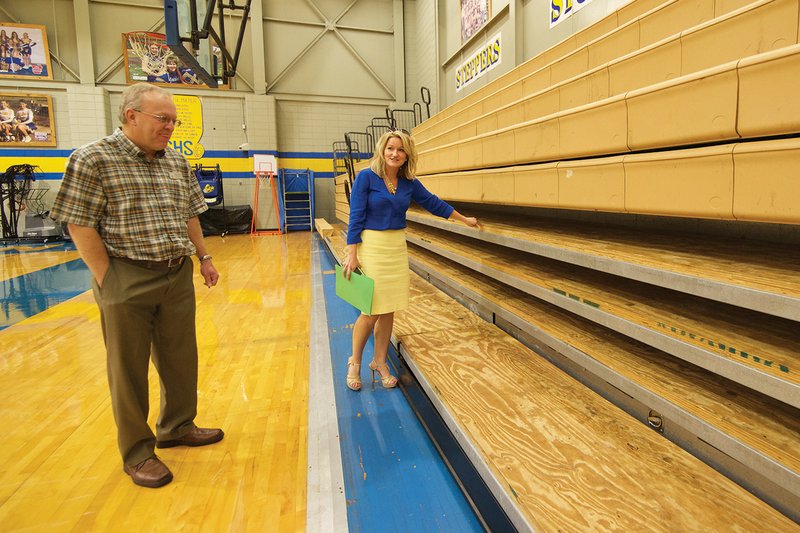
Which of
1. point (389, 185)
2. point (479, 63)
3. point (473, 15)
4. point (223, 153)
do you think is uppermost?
point (473, 15)

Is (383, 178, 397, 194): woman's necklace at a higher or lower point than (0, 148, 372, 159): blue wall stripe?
lower

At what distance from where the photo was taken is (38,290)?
5.01 m

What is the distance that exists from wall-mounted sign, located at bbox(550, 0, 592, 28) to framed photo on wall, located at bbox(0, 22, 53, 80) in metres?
11.3

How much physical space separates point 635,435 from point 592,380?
385 millimetres

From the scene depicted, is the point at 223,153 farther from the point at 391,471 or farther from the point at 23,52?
the point at 391,471

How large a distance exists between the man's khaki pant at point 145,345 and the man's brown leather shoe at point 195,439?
30mm

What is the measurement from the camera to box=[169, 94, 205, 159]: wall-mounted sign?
10664 mm

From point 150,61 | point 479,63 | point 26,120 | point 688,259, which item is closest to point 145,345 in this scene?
point 688,259

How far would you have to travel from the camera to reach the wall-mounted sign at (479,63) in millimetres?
6707

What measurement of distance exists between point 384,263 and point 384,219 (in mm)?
221

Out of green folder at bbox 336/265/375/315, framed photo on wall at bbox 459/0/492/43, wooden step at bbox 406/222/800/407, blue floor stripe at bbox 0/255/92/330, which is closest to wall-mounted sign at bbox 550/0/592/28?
framed photo on wall at bbox 459/0/492/43

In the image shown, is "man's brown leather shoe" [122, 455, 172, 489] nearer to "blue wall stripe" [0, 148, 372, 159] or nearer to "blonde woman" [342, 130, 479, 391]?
"blonde woman" [342, 130, 479, 391]

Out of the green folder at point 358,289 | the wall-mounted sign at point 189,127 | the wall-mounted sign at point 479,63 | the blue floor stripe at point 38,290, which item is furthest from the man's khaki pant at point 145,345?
the wall-mounted sign at point 189,127

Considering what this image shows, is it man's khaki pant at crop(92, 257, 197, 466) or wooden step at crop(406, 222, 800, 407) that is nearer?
wooden step at crop(406, 222, 800, 407)
